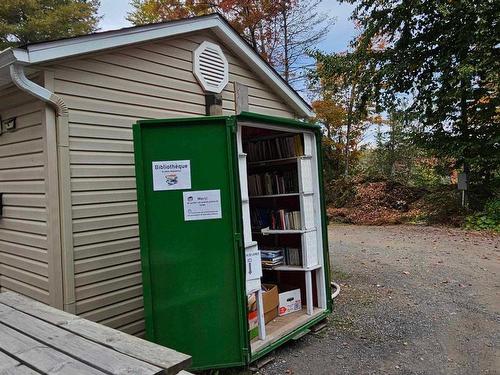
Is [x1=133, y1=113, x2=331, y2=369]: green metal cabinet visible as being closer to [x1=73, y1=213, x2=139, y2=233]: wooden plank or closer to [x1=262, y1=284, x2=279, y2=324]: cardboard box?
[x1=73, y1=213, x2=139, y2=233]: wooden plank

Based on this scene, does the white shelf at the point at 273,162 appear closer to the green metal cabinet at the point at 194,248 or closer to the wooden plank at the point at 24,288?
the green metal cabinet at the point at 194,248

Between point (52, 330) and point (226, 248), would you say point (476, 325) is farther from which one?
point (52, 330)

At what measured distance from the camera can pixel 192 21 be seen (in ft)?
13.3

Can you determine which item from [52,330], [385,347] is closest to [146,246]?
[52,330]

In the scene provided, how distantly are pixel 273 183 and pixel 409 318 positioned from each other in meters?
2.12

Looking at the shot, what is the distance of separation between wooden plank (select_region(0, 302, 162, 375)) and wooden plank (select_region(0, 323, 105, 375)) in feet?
0.10

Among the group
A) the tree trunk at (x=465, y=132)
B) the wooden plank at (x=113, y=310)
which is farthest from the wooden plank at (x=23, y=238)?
the tree trunk at (x=465, y=132)

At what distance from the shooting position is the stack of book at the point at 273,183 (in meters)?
4.21

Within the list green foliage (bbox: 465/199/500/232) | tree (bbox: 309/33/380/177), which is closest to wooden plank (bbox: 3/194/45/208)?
green foliage (bbox: 465/199/500/232)

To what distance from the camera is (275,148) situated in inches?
170

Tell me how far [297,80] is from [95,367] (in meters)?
14.9

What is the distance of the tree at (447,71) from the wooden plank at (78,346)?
9741mm

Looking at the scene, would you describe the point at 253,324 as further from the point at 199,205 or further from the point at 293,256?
the point at 199,205

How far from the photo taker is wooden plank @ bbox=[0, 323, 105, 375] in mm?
1577
